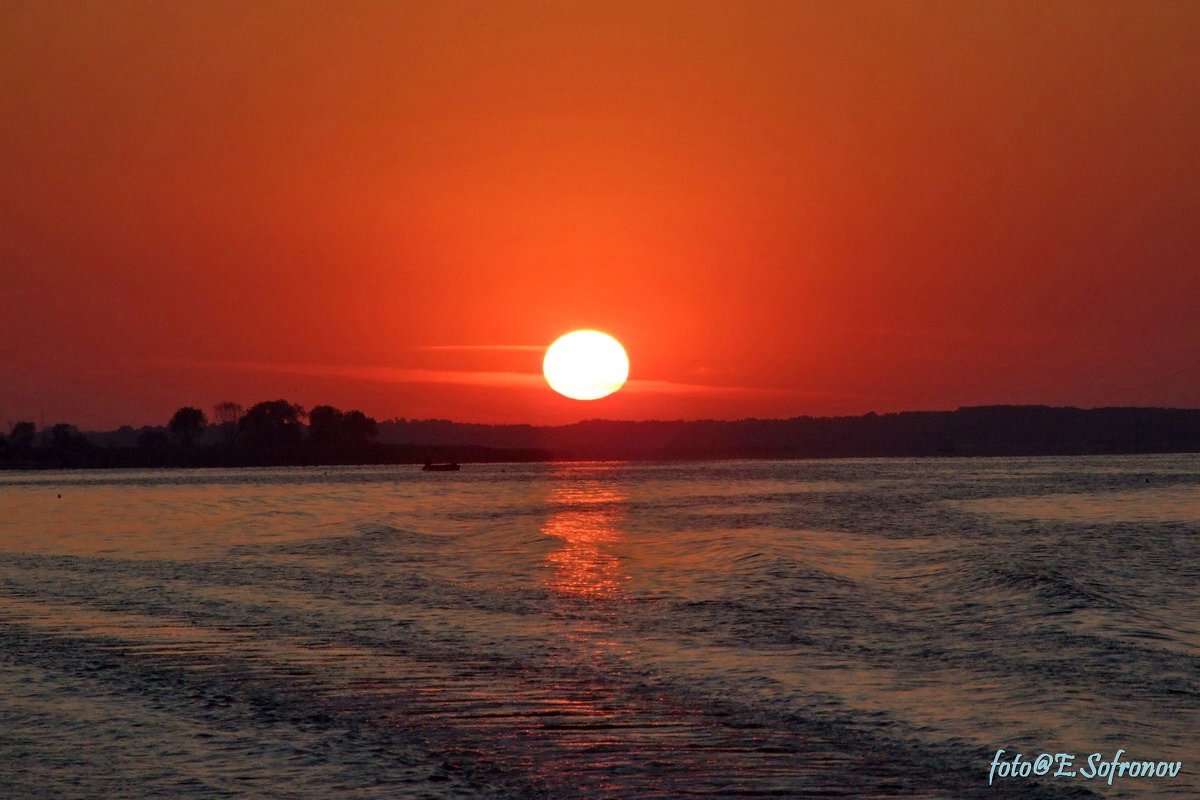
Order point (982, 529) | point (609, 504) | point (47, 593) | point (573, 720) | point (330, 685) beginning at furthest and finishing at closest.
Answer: point (609, 504) < point (982, 529) < point (47, 593) < point (330, 685) < point (573, 720)

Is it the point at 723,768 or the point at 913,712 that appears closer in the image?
the point at 723,768

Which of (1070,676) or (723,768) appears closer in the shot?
(723,768)

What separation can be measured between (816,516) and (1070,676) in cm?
6545

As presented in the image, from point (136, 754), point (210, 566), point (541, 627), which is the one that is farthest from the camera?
point (210, 566)

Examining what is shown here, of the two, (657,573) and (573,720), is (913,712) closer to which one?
(573,720)

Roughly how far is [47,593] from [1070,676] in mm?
32068

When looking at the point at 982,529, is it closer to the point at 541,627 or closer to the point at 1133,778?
the point at 541,627

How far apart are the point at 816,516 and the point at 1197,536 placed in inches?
1183

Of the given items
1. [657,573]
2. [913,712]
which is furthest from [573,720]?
[657,573]

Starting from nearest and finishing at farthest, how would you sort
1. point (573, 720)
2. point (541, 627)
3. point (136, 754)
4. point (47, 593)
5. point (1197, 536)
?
point (136, 754) < point (573, 720) < point (541, 627) < point (47, 593) < point (1197, 536)

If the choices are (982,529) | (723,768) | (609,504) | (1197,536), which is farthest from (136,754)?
(609,504)

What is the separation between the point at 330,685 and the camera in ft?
73.0

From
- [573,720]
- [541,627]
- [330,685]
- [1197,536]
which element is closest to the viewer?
[573,720]

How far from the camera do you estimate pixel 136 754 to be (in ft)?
55.9
